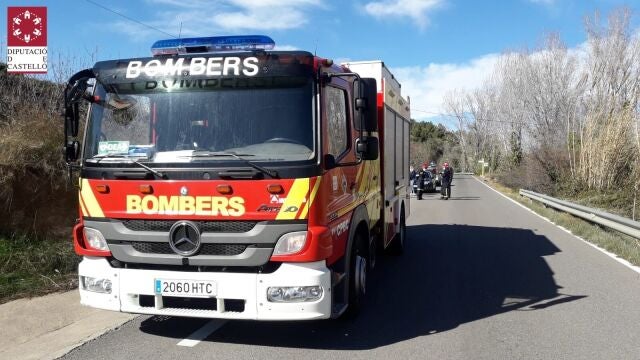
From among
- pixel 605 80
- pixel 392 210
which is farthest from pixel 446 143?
pixel 392 210

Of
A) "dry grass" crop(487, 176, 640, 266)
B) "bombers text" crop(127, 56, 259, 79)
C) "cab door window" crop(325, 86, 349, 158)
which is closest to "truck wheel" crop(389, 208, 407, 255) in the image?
"dry grass" crop(487, 176, 640, 266)

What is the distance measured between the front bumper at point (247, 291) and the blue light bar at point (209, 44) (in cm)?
197

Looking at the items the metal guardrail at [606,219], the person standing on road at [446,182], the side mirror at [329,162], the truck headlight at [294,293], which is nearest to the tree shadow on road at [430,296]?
the truck headlight at [294,293]

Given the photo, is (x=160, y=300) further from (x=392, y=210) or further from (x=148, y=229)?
(x=392, y=210)

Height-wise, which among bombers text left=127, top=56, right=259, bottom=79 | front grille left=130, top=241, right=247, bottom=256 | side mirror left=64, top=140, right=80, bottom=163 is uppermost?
bombers text left=127, top=56, right=259, bottom=79

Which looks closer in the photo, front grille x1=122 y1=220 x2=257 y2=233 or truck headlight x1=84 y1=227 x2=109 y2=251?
front grille x1=122 y1=220 x2=257 y2=233

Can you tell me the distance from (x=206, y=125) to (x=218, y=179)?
545 millimetres

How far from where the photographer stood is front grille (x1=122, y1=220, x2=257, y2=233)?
4379 mm

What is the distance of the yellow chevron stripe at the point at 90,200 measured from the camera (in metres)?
4.66

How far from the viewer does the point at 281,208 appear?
4.30 m

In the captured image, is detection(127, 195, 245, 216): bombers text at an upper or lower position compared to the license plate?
upper

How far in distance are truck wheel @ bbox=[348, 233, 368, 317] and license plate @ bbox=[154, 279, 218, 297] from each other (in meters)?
1.50

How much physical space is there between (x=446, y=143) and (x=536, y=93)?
48.3m

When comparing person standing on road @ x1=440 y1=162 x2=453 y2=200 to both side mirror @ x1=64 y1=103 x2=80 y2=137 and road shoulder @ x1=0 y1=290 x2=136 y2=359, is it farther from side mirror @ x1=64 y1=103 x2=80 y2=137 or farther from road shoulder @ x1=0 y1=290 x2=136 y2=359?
side mirror @ x1=64 y1=103 x2=80 y2=137
